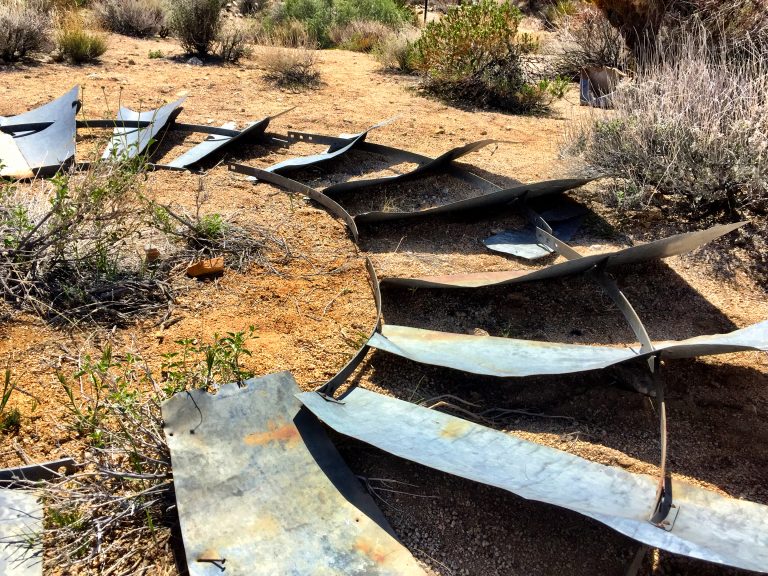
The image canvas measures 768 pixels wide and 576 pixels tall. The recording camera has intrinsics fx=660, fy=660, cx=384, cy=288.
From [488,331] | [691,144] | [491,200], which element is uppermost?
[691,144]

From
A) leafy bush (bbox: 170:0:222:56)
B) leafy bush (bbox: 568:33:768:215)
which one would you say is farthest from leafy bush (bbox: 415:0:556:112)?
leafy bush (bbox: 170:0:222:56)

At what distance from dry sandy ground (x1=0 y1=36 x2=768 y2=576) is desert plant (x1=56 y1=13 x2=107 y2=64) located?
375 cm

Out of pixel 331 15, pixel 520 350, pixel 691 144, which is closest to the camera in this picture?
pixel 520 350

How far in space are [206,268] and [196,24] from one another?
6.98 meters

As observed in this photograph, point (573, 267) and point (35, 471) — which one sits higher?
point (573, 267)

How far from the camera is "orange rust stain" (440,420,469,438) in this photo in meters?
2.56

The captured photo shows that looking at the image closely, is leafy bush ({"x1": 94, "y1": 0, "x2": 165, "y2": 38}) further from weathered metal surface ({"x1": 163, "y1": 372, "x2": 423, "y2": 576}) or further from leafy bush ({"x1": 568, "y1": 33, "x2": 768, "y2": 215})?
weathered metal surface ({"x1": 163, "y1": 372, "x2": 423, "y2": 576})

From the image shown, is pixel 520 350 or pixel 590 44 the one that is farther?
pixel 590 44

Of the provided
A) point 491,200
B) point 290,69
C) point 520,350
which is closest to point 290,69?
point 290,69

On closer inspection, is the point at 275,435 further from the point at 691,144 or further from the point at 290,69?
the point at 290,69

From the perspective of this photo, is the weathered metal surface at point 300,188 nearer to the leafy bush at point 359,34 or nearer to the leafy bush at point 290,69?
the leafy bush at point 290,69

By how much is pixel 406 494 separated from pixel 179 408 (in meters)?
0.91

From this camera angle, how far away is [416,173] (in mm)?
5156

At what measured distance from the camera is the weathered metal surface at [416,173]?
4809 millimetres
